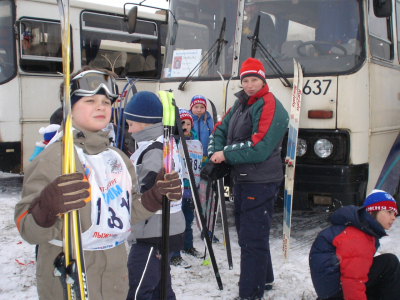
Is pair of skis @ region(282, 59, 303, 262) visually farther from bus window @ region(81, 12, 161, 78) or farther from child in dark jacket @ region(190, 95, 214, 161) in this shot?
bus window @ region(81, 12, 161, 78)

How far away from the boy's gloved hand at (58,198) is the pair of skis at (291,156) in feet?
8.17

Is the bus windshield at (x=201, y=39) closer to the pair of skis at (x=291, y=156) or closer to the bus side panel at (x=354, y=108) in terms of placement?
the pair of skis at (x=291, y=156)

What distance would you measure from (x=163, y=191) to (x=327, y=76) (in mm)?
2507

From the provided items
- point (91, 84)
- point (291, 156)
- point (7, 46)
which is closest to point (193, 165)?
point (291, 156)

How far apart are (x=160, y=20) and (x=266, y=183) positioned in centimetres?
498

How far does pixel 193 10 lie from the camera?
14.8ft

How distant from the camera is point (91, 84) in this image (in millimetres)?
1700

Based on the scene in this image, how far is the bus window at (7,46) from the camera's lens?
18.5 ft

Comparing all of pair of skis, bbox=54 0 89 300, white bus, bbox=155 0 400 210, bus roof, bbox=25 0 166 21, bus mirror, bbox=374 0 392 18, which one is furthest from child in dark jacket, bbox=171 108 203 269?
bus roof, bbox=25 0 166 21

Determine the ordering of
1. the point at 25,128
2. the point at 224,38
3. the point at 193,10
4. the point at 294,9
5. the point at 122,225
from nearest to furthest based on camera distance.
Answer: the point at 122,225 → the point at 294,9 → the point at 224,38 → the point at 193,10 → the point at 25,128

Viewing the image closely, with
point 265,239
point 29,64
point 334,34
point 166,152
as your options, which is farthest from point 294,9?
point 29,64

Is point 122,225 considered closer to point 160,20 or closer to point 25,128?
point 25,128

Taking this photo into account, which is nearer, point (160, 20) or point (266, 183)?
point (266, 183)

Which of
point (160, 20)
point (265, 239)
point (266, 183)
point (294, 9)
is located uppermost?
point (160, 20)
